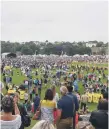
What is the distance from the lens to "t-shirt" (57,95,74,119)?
23.5 ft

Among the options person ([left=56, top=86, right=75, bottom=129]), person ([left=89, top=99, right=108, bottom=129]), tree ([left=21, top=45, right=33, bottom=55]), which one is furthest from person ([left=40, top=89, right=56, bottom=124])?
tree ([left=21, top=45, right=33, bottom=55])

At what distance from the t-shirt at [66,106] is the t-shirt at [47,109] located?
0.22 meters

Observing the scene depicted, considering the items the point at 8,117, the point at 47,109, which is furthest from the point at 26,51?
the point at 8,117

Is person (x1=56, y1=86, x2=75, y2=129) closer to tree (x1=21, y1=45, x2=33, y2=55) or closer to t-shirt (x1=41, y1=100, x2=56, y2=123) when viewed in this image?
t-shirt (x1=41, y1=100, x2=56, y2=123)

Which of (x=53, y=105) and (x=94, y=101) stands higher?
(x=53, y=105)

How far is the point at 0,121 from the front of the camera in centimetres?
533

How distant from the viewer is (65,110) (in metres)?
7.20

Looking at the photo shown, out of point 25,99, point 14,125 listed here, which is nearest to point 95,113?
point 14,125

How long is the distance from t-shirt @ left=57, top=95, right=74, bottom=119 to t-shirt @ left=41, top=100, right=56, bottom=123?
22 centimetres

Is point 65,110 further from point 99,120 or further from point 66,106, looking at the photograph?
point 99,120

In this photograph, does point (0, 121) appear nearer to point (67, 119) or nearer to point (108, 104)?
point (108, 104)

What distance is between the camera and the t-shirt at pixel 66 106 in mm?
7168

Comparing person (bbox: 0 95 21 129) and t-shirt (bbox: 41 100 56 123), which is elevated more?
person (bbox: 0 95 21 129)

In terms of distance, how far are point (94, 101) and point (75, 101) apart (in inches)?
607
